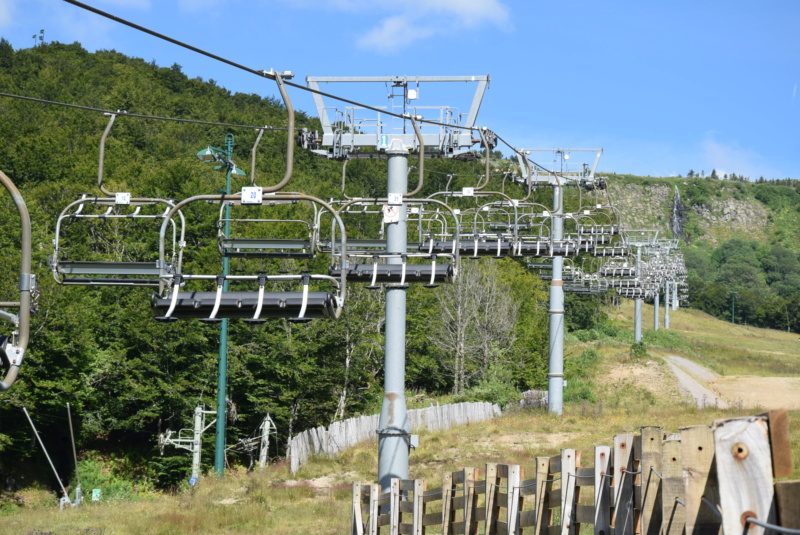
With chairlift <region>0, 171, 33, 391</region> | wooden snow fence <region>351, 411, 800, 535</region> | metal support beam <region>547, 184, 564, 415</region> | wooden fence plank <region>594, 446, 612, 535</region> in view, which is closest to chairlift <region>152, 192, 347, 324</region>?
wooden snow fence <region>351, 411, 800, 535</region>

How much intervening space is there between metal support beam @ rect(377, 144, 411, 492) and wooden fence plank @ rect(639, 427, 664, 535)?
26.4ft

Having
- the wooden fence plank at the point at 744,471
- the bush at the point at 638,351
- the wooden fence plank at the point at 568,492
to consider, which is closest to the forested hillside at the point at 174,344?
the bush at the point at 638,351

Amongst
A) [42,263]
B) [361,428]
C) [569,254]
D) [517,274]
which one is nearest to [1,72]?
[517,274]

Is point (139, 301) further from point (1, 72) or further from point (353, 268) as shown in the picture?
point (1, 72)

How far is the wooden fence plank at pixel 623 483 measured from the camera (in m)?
7.44

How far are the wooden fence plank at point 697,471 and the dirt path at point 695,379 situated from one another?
115 feet

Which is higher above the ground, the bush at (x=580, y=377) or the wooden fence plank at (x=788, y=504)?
the wooden fence plank at (x=788, y=504)

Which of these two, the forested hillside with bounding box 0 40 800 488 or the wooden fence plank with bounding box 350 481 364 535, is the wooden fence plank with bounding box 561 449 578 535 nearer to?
the wooden fence plank with bounding box 350 481 364 535

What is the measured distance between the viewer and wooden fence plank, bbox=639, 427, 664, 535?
6.70 m

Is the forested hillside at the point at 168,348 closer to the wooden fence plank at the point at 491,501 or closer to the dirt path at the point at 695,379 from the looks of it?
the dirt path at the point at 695,379

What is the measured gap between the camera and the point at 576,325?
285 feet

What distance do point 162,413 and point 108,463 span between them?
2.80 m

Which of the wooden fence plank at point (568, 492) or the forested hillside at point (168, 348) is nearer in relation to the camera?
the wooden fence plank at point (568, 492)

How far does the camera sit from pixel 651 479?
22.5 feet
